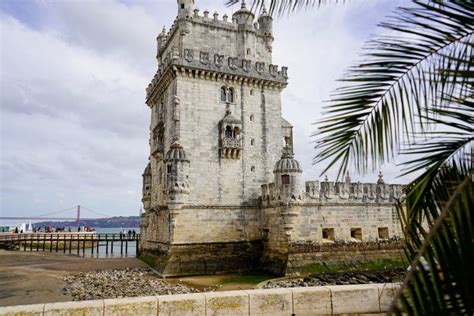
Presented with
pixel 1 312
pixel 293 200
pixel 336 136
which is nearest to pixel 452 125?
pixel 336 136

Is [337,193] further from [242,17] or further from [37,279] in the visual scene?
[37,279]

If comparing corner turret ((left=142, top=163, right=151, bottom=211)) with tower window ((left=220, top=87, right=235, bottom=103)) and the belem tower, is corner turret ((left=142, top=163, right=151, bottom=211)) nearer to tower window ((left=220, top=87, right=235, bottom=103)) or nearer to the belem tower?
the belem tower

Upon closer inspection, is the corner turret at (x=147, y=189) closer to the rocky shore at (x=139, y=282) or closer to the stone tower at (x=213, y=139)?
the stone tower at (x=213, y=139)

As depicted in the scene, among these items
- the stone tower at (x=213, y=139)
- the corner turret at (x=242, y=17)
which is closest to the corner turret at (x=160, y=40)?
the stone tower at (x=213, y=139)

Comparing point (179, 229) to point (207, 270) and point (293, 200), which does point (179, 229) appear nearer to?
point (207, 270)

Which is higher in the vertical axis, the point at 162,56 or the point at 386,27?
the point at 162,56

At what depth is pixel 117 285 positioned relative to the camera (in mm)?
17766

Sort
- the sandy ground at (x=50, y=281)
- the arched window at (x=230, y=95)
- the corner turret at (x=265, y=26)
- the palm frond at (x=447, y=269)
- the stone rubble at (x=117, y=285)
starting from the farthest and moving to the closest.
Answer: the corner turret at (x=265, y=26) → the arched window at (x=230, y=95) → the stone rubble at (x=117, y=285) → the sandy ground at (x=50, y=281) → the palm frond at (x=447, y=269)

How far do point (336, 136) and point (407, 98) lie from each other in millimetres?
691

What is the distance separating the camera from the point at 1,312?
6285 mm

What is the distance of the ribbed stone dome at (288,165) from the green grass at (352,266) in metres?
4.86

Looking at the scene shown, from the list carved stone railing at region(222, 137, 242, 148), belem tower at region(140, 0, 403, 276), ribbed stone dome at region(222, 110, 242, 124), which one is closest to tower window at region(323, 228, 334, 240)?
belem tower at region(140, 0, 403, 276)

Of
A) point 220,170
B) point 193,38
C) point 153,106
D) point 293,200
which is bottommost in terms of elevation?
point 293,200

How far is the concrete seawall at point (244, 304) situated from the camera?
6641 millimetres
